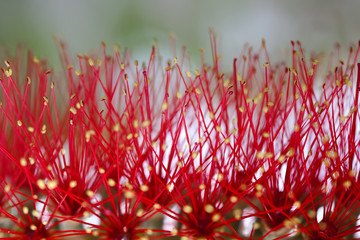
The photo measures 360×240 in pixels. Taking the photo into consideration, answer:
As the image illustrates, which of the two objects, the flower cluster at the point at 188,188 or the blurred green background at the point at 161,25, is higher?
the blurred green background at the point at 161,25

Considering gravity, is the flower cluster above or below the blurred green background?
below

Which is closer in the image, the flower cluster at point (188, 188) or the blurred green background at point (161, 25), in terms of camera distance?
the flower cluster at point (188, 188)

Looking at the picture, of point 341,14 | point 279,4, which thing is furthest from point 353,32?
point 279,4

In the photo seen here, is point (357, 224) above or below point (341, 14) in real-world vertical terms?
below

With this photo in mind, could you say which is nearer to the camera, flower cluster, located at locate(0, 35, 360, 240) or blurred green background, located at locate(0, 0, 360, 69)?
flower cluster, located at locate(0, 35, 360, 240)

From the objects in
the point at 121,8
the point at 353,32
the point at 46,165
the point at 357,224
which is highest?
the point at 121,8

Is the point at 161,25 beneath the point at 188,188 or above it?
above

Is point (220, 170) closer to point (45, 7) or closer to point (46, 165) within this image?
point (46, 165)

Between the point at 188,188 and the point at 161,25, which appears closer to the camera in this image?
the point at 188,188
